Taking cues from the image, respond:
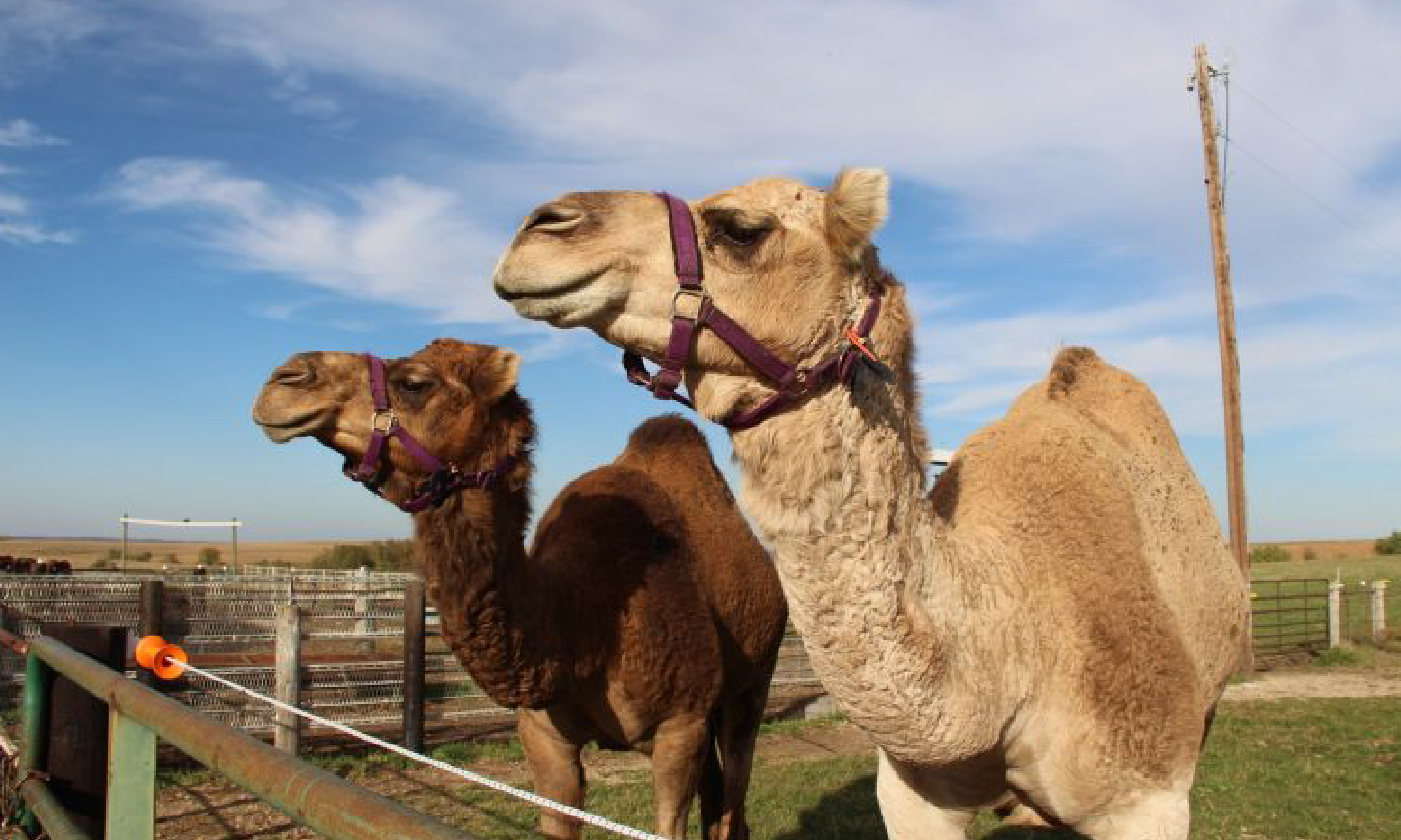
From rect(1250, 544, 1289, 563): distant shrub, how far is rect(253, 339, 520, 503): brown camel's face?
201 ft

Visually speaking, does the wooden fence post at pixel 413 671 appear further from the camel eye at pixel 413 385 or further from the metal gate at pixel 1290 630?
the metal gate at pixel 1290 630

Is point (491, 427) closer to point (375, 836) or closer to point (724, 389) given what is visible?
point (724, 389)

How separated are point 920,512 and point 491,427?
2.46 metres

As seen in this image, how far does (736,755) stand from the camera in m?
6.16

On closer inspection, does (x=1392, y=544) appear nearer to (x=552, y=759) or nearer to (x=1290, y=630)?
(x=1290, y=630)

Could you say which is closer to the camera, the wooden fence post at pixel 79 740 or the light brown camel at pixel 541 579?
the wooden fence post at pixel 79 740

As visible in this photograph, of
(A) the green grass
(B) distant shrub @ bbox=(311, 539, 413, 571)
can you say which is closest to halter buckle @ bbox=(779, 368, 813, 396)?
(B) distant shrub @ bbox=(311, 539, 413, 571)

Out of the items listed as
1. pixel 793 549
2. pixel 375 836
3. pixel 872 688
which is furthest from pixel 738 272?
pixel 375 836

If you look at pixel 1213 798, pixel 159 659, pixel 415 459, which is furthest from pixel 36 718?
pixel 1213 798

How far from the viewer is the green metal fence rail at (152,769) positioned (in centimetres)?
124

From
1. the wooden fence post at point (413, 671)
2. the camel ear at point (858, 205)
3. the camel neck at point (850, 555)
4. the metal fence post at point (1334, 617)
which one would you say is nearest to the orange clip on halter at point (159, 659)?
the camel neck at point (850, 555)

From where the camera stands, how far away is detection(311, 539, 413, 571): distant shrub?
33.8 m

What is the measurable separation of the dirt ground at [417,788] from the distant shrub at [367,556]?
23641 millimetres

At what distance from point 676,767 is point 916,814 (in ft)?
5.62
